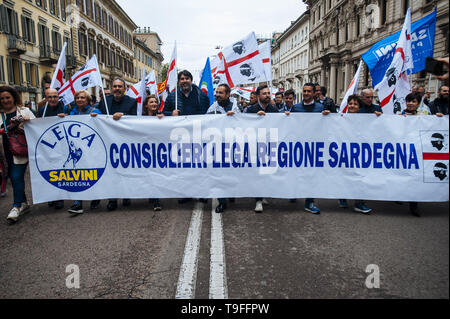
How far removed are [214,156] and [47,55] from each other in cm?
3267

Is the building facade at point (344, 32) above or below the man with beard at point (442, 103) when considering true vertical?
above

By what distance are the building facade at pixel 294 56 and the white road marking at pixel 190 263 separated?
55913mm

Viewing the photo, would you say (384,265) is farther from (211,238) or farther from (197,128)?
(197,128)

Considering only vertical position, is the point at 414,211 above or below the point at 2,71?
below

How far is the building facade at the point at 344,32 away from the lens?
1198 inches

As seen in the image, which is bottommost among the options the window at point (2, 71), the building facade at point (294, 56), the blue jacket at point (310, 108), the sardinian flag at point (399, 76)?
the blue jacket at point (310, 108)

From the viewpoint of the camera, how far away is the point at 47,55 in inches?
1256

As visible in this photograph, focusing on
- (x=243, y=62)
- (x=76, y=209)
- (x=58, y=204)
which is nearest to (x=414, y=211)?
(x=243, y=62)

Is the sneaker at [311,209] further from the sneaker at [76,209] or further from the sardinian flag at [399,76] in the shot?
the sneaker at [76,209]

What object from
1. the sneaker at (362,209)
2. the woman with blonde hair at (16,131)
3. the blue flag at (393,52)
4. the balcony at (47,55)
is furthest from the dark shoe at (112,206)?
the balcony at (47,55)

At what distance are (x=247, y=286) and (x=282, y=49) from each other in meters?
76.4

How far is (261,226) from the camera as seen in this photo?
449 cm

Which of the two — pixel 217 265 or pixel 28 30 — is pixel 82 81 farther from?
pixel 28 30

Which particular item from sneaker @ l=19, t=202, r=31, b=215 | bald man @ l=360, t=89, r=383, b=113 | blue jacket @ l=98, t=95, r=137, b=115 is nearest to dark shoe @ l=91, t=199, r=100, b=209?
sneaker @ l=19, t=202, r=31, b=215
